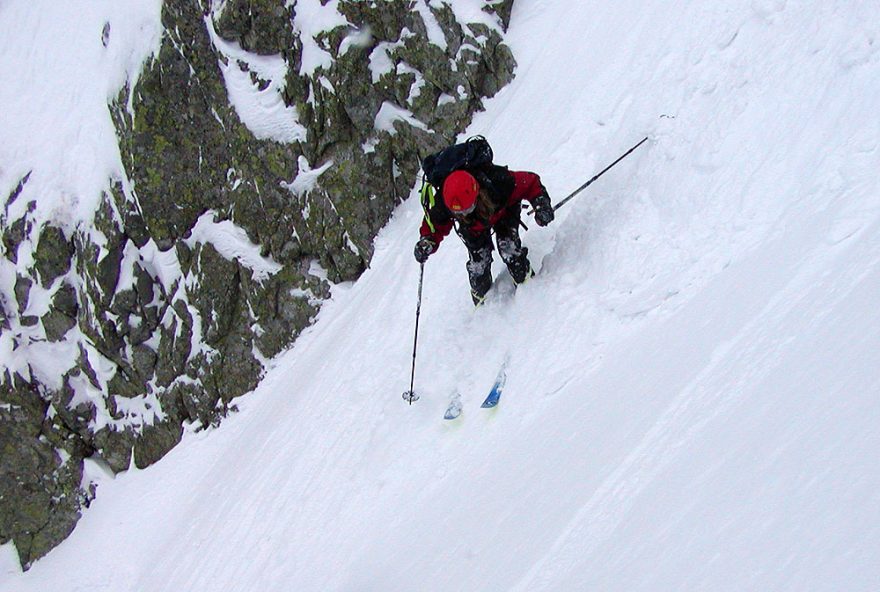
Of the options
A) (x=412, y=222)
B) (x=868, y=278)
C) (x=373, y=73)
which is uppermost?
(x=373, y=73)

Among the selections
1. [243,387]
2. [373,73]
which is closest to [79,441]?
[243,387]

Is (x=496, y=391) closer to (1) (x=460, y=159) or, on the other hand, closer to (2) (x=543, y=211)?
(2) (x=543, y=211)

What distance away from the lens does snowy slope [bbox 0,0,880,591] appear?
2.85 metres

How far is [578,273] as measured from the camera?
20.2ft

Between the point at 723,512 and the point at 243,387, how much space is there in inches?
522

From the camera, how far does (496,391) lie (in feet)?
19.8

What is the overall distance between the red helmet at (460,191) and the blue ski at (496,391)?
1.66 m

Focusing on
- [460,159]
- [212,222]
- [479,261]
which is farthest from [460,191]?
[212,222]

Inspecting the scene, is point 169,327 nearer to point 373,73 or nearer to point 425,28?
point 373,73

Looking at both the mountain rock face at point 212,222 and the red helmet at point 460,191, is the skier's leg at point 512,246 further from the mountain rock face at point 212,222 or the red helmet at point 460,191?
the mountain rock face at point 212,222

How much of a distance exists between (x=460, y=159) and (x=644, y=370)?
8.32 feet

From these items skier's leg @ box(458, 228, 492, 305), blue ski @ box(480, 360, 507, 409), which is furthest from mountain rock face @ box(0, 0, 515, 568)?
blue ski @ box(480, 360, 507, 409)

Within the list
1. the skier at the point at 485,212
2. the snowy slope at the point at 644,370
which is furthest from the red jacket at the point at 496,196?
the snowy slope at the point at 644,370

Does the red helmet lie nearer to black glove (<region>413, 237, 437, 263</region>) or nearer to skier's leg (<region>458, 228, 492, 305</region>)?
skier's leg (<region>458, 228, 492, 305</region>)
